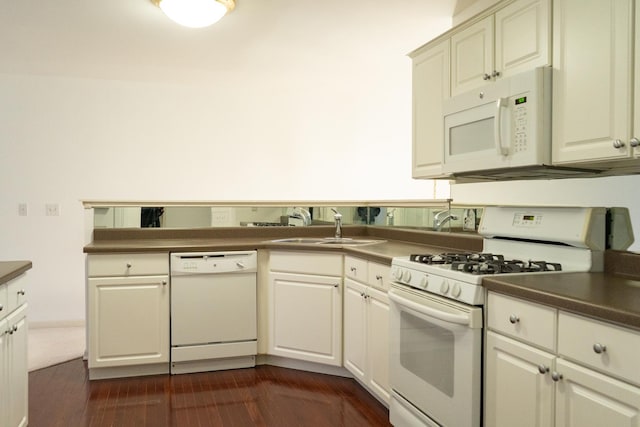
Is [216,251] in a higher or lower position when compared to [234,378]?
higher

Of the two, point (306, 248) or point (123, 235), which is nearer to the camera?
point (306, 248)

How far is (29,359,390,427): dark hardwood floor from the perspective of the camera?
249 centimetres

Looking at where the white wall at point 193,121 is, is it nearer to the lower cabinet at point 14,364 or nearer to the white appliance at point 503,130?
the white appliance at point 503,130

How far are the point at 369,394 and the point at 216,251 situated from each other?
4.15 feet

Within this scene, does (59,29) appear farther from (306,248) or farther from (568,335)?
(568,335)

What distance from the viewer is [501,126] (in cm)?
208

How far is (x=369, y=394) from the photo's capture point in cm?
281

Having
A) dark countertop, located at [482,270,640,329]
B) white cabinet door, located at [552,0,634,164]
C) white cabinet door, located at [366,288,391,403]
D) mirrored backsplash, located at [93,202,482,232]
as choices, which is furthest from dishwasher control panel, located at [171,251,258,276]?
white cabinet door, located at [552,0,634,164]

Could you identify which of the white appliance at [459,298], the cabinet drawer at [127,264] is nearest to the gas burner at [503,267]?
the white appliance at [459,298]

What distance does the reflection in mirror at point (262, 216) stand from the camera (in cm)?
322

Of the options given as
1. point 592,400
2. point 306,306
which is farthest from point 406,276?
point 306,306

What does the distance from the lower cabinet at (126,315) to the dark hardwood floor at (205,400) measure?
131 mm

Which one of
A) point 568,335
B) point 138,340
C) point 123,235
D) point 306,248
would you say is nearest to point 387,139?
point 306,248

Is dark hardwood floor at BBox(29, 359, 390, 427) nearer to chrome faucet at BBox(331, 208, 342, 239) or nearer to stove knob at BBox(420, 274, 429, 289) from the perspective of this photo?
stove knob at BBox(420, 274, 429, 289)
